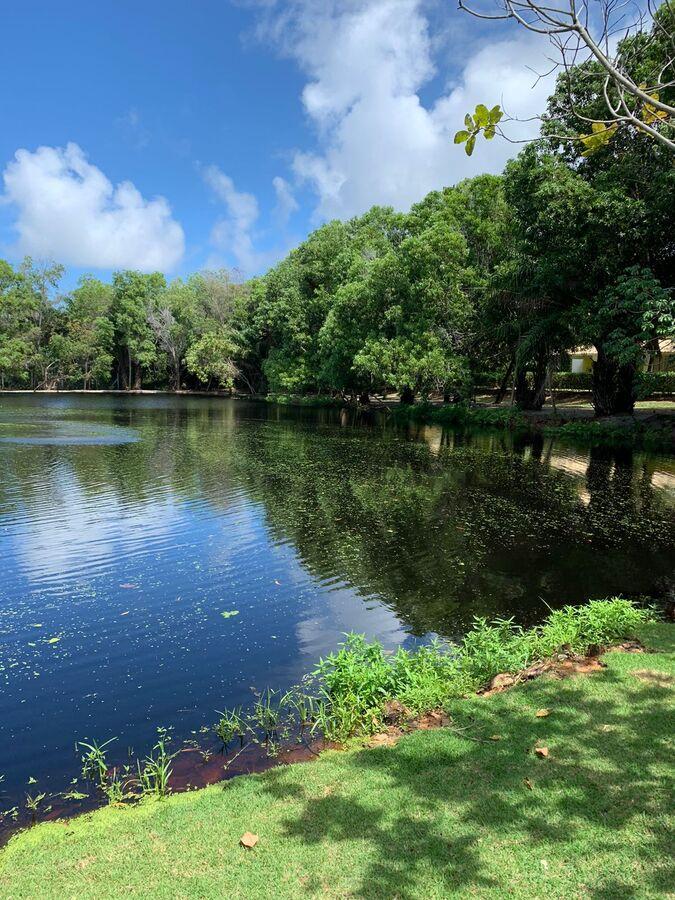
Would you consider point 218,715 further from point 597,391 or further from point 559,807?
point 597,391

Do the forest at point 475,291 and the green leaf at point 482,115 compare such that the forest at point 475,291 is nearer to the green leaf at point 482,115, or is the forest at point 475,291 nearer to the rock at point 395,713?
the green leaf at point 482,115

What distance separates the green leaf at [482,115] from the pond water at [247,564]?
19.7 ft

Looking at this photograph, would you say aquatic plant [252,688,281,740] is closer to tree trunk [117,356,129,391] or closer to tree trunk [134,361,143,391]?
tree trunk [134,361,143,391]

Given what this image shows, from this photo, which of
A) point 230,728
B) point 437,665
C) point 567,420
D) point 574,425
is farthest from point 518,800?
point 567,420

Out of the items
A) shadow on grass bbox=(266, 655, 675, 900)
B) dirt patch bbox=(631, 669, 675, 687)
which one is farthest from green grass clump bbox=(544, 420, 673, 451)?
shadow on grass bbox=(266, 655, 675, 900)

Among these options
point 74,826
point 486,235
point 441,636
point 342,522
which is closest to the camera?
point 74,826

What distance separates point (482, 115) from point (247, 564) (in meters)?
8.07

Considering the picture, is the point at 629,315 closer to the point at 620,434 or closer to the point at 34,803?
the point at 620,434

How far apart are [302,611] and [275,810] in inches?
179

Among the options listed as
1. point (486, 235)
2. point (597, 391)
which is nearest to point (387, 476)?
point (597, 391)

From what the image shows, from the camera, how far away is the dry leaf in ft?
11.4

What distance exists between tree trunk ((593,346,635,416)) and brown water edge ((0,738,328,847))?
2880cm

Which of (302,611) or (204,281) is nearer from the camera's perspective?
(302,611)

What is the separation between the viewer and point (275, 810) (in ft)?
12.6
